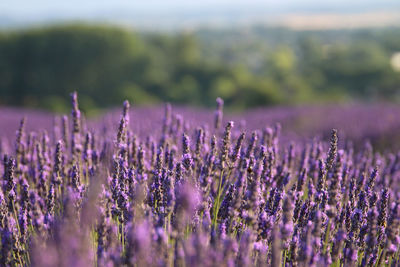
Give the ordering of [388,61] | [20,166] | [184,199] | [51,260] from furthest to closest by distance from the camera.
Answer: [388,61] → [20,166] → [184,199] → [51,260]

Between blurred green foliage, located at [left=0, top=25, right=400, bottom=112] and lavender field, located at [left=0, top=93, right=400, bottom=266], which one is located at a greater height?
blurred green foliage, located at [left=0, top=25, right=400, bottom=112]

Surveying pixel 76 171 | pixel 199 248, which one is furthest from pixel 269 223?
pixel 76 171

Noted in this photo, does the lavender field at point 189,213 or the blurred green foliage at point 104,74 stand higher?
the blurred green foliage at point 104,74

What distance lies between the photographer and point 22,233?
2.09 meters

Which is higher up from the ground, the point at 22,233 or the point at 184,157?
the point at 184,157

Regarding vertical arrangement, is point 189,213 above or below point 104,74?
below

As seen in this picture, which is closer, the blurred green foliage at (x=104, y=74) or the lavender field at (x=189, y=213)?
the lavender field at (x=189, y=213)

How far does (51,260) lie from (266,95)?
14937 millimetres

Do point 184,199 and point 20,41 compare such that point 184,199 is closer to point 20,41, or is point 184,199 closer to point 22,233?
point 22,233

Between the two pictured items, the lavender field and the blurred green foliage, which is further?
the blurred green foliage

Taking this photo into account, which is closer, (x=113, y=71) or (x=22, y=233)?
(x=22, y=233)

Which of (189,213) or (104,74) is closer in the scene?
(189,213)

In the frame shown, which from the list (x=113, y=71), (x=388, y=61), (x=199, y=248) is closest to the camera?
(x=199, y=248)

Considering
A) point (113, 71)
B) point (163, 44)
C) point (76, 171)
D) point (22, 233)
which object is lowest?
point (22, 233)
